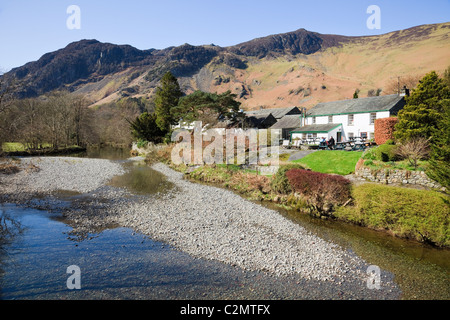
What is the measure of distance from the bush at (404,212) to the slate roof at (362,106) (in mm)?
25730

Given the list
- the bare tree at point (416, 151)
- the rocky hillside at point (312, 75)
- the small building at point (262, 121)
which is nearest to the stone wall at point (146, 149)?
the small building at point (262, 121)

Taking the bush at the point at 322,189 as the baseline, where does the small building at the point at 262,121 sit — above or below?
above

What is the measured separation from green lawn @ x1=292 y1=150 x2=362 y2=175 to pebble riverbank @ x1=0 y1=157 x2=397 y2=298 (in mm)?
8453

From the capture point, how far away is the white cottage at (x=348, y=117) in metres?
33.5

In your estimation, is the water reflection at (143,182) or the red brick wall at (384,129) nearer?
the water reflection at (143,182)

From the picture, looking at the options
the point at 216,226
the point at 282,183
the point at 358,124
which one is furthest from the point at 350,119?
the point at 216,226

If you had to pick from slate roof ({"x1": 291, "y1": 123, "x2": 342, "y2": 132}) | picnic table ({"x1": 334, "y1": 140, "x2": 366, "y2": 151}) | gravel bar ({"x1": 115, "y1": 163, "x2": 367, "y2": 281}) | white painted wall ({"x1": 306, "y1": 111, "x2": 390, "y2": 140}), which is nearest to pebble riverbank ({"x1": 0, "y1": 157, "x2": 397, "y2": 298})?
gravel bar ({"x1": 115, "y1": 163, "x2": 367, "y2": 281})

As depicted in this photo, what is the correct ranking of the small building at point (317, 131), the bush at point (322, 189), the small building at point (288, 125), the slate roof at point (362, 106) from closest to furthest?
1. the bush at point (322, 189)
2. the slate roof at point (362, 106)
3. the small building at point (317, 131)
4. the small building at point (288, 125)

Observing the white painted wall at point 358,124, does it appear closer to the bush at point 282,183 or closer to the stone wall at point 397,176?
the stone wall at point 397,176

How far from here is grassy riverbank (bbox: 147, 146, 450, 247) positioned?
34.3 ft

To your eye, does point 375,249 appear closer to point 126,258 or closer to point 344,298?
point 344,298

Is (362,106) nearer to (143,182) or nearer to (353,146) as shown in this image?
(353,146)
